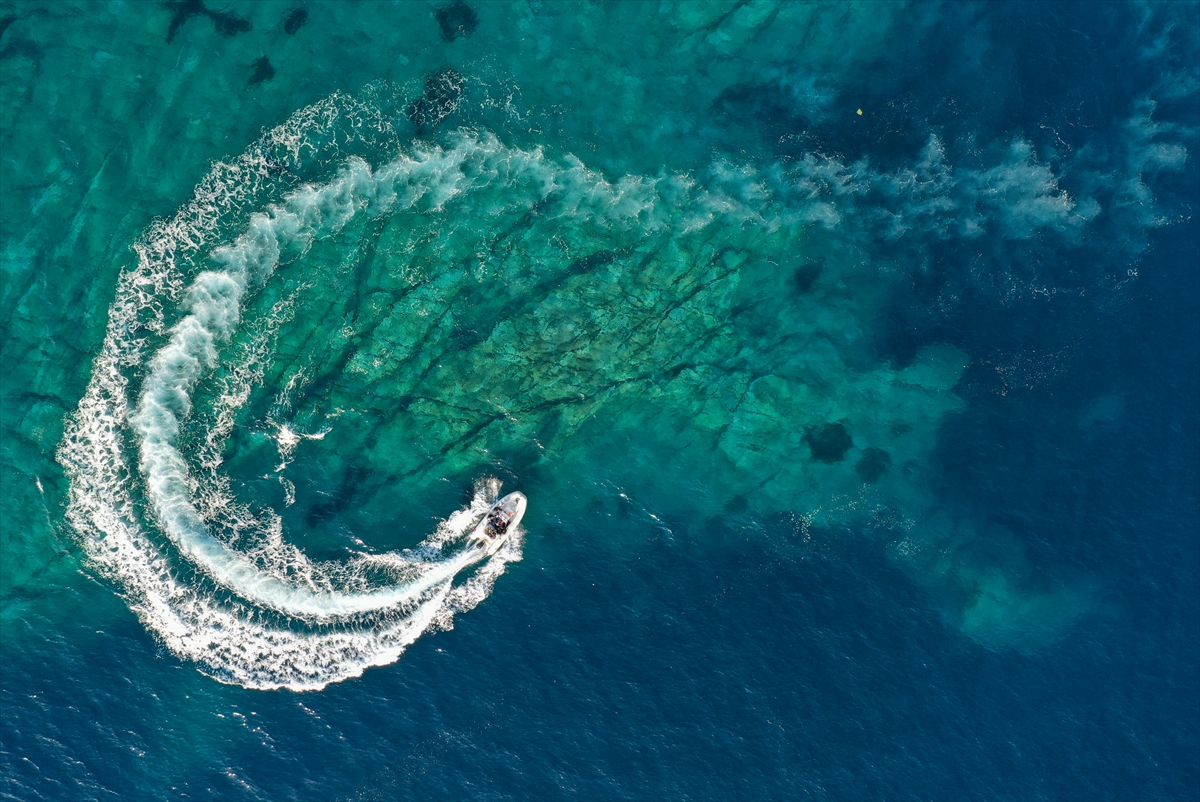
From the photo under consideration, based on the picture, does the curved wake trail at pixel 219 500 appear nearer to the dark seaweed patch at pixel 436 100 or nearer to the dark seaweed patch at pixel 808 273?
the dark seaweed patch at pixel 436 100

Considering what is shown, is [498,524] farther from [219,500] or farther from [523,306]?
[219,500]

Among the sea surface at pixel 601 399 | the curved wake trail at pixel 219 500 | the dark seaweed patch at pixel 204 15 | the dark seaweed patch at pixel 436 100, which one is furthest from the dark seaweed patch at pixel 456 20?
the dark seaweed patch at pixel 204 15

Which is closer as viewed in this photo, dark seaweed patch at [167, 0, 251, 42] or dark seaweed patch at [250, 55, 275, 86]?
dark seaweed patch at [167, 0, 251, 42]

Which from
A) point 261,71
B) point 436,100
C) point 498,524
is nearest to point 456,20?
point 436,100

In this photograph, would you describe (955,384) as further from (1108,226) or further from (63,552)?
(63,552)

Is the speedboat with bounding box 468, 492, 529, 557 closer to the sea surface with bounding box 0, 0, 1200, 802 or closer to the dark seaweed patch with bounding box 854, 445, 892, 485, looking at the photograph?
the sea surface with bounding box 0, 0, 1200, 802

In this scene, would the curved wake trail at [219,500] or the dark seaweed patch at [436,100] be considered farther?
the dark seaweed patch at [436,100]

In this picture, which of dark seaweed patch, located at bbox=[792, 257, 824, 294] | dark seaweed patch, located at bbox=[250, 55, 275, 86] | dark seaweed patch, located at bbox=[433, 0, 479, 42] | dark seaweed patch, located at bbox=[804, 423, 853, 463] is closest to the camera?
dark seaweed patch, located at bbox=[250, 55, 275, 86]

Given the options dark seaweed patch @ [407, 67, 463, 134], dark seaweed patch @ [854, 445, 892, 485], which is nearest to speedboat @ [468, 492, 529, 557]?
dark seaweed patch @ [854, 445, 892, 485]
